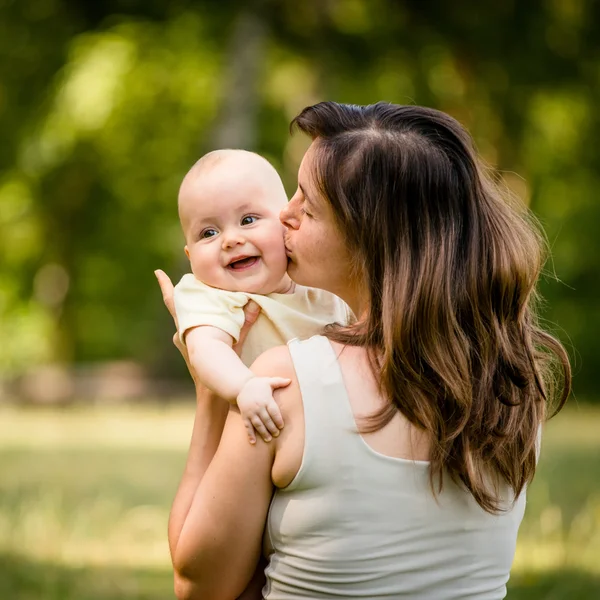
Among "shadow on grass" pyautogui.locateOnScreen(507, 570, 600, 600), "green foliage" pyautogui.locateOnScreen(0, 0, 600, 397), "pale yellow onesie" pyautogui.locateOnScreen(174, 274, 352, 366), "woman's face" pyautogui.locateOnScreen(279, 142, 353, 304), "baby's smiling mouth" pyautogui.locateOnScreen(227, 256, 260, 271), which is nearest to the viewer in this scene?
"woman's face" pyautogui.locateOnScreen(279, 142, 353, 304)

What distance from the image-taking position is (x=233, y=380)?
2.16m

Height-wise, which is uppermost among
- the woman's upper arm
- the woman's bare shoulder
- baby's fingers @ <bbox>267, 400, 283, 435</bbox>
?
the woman's bare shoulder

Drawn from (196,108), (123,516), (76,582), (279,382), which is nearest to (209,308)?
(279,382)

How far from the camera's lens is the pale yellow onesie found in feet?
7.84

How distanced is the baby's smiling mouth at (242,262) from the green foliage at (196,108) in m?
11.3

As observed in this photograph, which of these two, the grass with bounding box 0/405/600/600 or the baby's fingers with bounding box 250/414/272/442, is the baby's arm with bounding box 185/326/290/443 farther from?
the grass with bounding box 0/405/600/600

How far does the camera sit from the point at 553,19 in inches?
570

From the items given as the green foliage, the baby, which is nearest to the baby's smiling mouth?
the baby

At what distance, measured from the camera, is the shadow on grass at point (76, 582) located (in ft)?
14.2

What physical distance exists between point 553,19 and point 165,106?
7.79 m

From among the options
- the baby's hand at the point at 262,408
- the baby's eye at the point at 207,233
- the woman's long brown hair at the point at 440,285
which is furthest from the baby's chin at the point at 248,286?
the baby's hand at the point at 262,408

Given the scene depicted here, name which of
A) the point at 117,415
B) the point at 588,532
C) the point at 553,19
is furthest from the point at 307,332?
the point at 553,19

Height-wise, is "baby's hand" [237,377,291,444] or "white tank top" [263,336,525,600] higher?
"baby's hand" [237,377,291,444]

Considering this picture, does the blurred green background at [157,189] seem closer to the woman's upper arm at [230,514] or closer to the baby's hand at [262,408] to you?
the woman's upper arm at [230,514]
